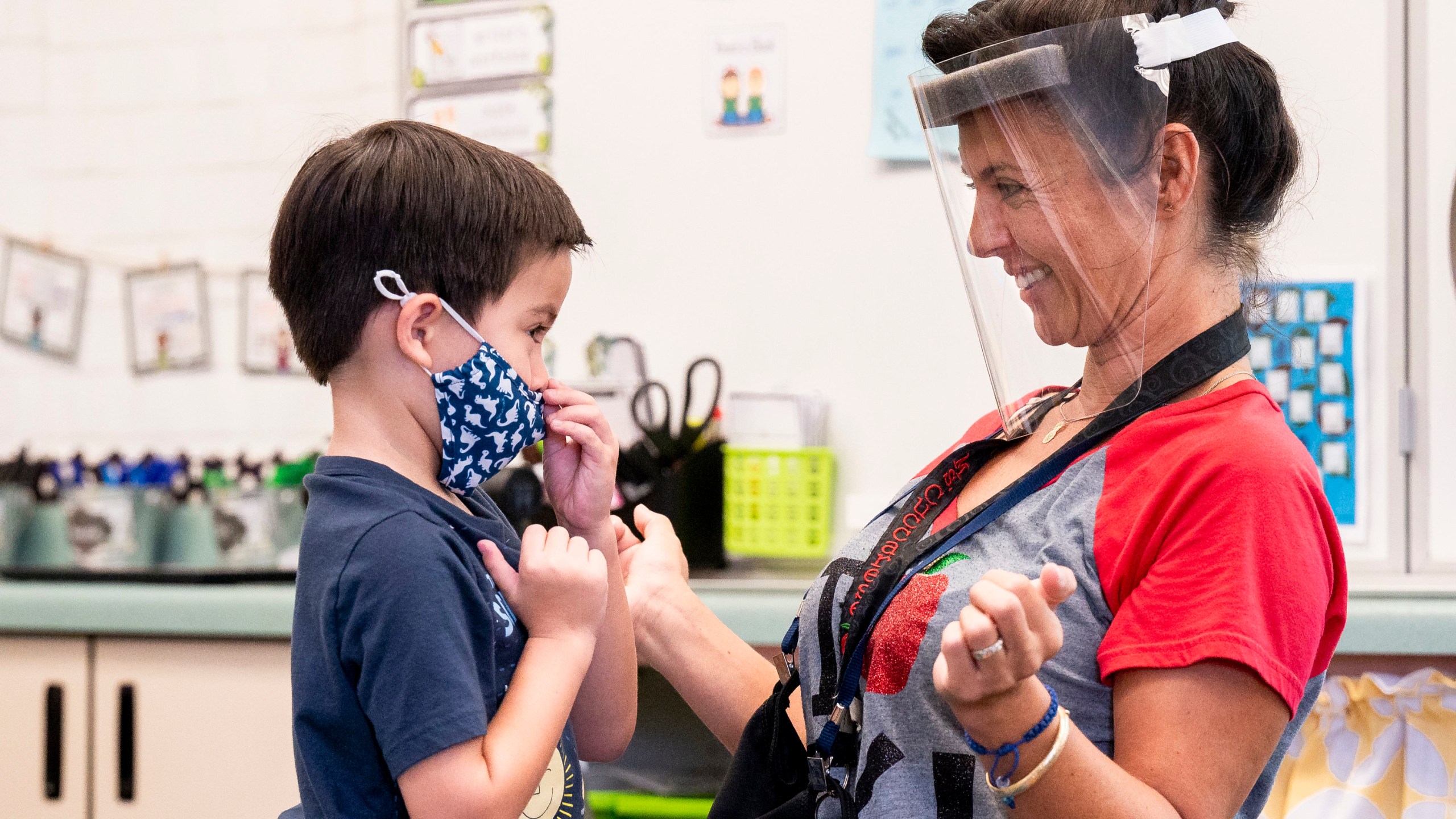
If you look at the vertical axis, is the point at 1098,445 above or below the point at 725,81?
below

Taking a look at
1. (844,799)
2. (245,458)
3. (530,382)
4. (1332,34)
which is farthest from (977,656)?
(245,458)

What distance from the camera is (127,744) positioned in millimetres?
2057

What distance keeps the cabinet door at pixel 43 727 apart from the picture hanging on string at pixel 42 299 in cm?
90

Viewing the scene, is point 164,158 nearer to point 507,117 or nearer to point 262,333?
point 262,333

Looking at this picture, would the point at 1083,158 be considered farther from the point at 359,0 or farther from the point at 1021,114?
the point at 359,0

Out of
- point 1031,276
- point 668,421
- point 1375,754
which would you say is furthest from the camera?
point 668,421

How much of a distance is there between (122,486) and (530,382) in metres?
1.75

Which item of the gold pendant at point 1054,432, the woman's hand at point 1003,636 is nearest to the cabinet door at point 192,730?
the gold pendant at point 1054,432

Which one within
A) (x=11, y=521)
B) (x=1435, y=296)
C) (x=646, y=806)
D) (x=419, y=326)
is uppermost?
(x=1435, y=296)

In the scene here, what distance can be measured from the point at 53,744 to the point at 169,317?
102 centimetres

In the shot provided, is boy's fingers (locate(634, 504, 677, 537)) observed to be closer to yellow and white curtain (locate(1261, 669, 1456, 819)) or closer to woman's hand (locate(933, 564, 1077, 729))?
woman's hand (locate(933, 564, 1077, 729))

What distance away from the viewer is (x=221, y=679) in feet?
6.61

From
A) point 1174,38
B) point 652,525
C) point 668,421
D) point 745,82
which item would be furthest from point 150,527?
point 1174,38

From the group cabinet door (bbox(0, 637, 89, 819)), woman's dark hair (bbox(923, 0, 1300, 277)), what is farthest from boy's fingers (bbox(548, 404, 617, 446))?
cabinet door (bbox(0, 637, 89, 819))
